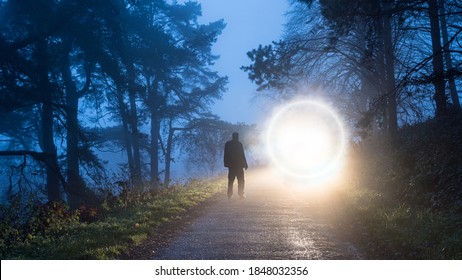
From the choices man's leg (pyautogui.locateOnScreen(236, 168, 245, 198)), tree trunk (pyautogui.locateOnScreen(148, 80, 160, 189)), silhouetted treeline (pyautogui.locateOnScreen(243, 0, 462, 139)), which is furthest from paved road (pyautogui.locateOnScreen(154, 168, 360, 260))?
tree trunk (pyautogui.locateOnScreen(148, 80, 160, 189))

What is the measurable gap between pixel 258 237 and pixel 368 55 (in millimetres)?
5610

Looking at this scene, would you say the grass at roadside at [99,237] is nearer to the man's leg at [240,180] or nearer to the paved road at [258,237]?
the paved road at [258,237]

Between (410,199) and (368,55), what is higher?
(368,55)

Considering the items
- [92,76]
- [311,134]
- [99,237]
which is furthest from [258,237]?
[311,134]

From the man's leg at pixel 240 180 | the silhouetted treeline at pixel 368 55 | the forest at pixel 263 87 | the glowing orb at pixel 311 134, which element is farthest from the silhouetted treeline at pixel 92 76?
the glowing orb at pixel 311 134

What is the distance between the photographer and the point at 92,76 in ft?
52.6

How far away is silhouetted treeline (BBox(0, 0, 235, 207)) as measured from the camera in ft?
36.8

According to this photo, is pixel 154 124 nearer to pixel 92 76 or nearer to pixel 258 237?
pixel 92 76

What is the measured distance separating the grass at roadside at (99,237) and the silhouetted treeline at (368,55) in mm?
6165

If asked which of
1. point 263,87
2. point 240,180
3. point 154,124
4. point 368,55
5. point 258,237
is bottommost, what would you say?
point 258,237

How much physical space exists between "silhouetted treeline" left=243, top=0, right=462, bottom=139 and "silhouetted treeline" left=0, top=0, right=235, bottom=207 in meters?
5.17

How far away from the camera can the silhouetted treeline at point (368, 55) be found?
9.09 metres
